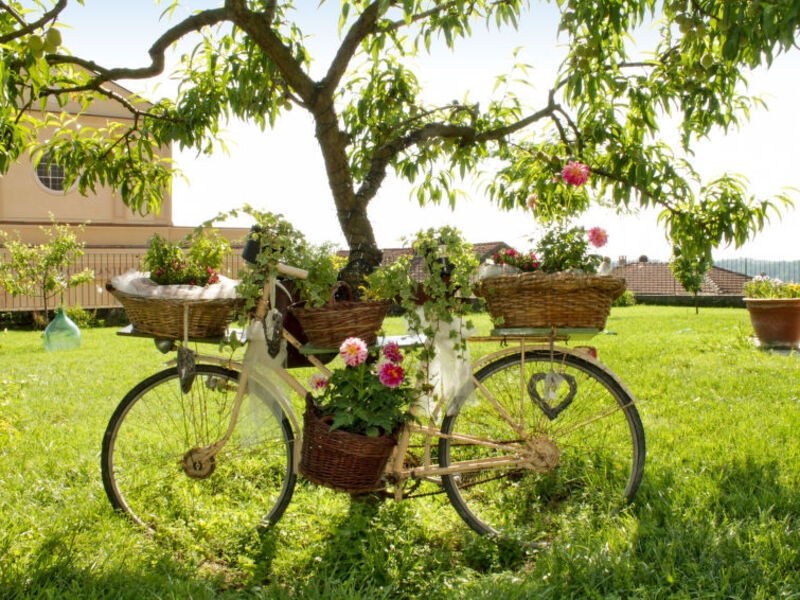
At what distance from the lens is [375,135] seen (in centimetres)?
461

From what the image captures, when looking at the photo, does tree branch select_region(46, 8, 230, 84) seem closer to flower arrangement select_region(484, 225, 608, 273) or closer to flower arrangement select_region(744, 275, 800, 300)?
flower arrangement select_region(484, 225, 608, 273)

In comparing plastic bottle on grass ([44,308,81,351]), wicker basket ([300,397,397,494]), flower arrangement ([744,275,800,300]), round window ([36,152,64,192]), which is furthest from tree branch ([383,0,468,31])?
round window ([36,152,64,192])

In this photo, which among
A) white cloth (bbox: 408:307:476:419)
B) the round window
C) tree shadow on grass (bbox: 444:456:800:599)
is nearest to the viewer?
tree shadow on grass (bbox: 444:456:800:599)

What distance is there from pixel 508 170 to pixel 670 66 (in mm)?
1334

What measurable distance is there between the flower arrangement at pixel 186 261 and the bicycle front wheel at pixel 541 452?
1319mm

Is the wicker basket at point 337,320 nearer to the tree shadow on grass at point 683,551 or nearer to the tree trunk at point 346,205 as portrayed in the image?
the tree trunk at point 346,205

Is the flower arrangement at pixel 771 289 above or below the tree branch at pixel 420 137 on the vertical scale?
below

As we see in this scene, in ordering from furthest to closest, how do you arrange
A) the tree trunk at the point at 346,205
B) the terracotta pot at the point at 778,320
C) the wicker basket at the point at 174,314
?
1. the terracotta pot at the point at 778,320
2. the tree trunk at the point at 346,205
3. the wicker basket at the point at 174,314

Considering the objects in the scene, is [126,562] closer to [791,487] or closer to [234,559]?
[234,559]

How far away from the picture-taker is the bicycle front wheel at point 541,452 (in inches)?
114

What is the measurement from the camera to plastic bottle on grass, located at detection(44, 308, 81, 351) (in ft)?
32.7

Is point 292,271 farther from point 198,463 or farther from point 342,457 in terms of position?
point 198,463

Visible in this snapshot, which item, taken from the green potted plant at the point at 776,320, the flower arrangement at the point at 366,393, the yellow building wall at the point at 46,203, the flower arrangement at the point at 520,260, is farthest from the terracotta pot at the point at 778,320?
the yellow building wall at the point at 46,203

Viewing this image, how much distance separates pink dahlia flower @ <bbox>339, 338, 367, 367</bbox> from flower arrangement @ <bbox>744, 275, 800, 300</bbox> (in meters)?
7.41
